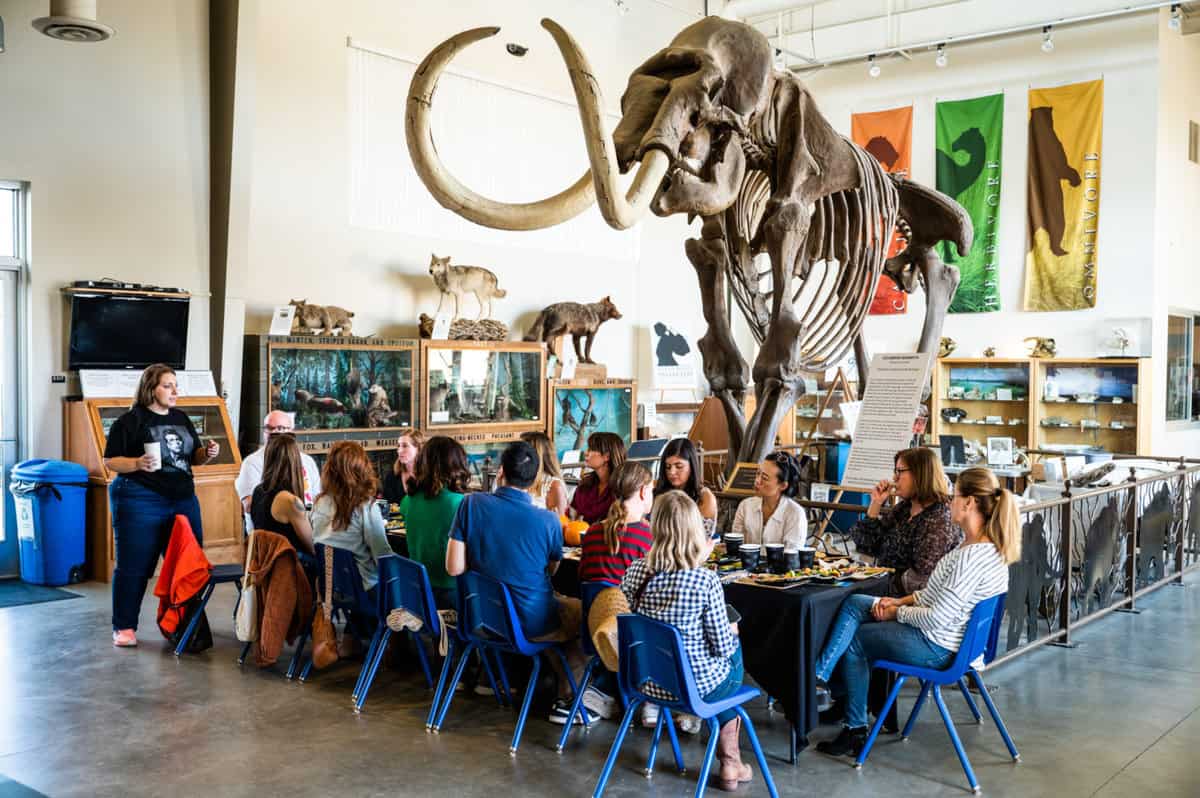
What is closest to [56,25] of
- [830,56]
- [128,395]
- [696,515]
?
[128,395]

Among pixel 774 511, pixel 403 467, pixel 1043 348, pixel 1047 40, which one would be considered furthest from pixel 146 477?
pixel 1047 40

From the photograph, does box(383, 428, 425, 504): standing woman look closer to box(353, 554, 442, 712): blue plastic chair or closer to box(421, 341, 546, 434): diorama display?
box(353, 554, 442, 712): blue plastic chair

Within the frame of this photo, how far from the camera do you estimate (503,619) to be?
14.4ft

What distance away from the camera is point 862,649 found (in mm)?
4309

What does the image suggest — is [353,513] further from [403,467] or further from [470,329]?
[470,329]

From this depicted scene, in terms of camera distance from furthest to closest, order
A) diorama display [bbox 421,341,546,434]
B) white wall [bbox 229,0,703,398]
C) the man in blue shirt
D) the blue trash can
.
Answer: diorama display [bbox 421,341,546,434] < white wall [bbox 229,0,703,398] < the blue trash can < the man in blue shirt

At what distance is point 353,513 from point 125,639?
1.98 m

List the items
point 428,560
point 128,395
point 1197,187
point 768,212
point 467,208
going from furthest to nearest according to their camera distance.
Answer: point 1197,187, point 128,395, point 768,212, point 428,560, point 467,208

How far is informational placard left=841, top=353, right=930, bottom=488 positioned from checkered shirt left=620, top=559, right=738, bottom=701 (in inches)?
102

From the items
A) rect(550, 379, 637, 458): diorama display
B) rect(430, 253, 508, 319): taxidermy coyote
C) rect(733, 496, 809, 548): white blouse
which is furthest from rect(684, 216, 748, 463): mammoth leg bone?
rect(550, 379, 637, 458): diorama display

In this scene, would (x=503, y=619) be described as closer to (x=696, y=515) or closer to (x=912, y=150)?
(x=696, y=515)

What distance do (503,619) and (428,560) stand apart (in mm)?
787

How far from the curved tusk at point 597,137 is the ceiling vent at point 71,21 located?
4.76 m

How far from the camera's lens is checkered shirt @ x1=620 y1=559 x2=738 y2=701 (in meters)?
3.66
